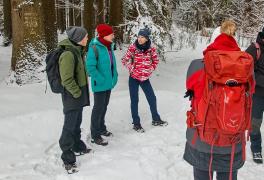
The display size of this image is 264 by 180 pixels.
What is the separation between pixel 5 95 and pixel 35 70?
121 cm

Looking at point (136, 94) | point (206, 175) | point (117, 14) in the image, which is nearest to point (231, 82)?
point (206, 175)

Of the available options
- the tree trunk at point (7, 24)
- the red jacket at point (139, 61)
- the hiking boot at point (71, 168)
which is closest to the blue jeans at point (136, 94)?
the red jacket at point (139, 61)

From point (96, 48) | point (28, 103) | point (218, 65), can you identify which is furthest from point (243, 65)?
point (28, 103)

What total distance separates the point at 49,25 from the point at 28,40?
0.97 meters

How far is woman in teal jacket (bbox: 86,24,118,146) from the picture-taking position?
578 centimetres

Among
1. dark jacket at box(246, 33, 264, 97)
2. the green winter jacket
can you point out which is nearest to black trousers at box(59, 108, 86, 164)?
the green winter jacket

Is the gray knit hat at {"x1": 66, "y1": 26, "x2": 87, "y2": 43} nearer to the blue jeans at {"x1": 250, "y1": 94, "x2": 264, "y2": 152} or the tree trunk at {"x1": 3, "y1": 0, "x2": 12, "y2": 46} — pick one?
the blue jeans at {"x1": 250, "y1": 94, "x2": 264, "y2": 152}

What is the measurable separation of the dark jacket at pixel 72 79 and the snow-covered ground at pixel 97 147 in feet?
2.99

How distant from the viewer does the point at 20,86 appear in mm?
8852

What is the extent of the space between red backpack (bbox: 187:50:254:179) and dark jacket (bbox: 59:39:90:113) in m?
2.07

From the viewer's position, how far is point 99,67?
232 inches

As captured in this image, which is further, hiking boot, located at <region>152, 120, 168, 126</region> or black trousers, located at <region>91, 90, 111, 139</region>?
hiking boot, located at <region>152, 120, 168, 126</region>

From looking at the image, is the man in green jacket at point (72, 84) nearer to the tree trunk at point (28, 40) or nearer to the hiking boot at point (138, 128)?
the hiking boot at point (138, 128)

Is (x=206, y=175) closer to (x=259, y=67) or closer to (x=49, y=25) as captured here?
(x=259, y=67)
